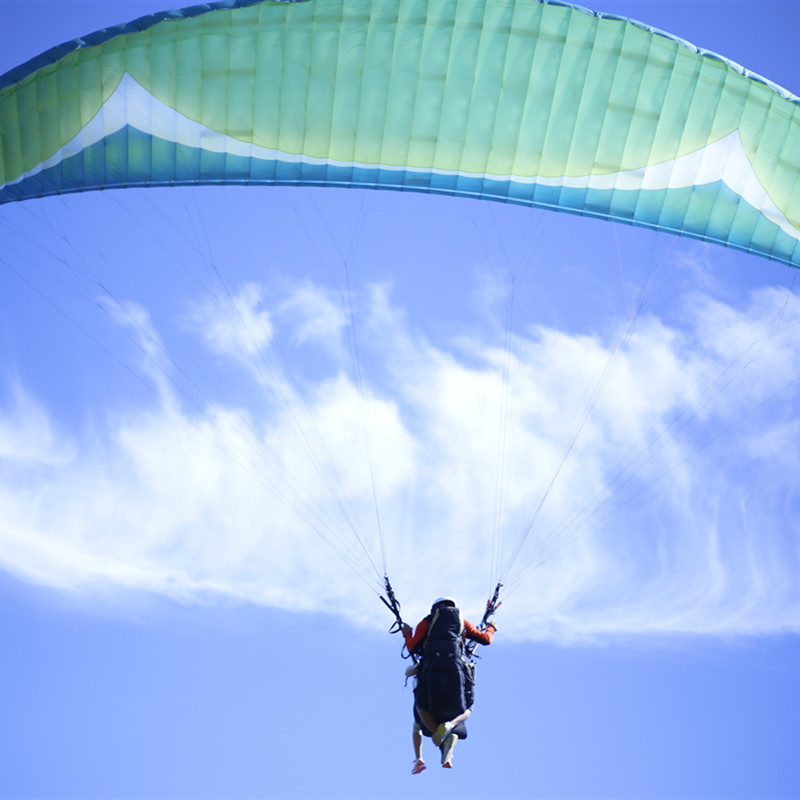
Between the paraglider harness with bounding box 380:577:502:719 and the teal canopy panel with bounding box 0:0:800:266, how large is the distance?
4.95m

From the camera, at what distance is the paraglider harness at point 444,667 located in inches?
464

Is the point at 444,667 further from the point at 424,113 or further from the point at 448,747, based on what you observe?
the point at 424,113

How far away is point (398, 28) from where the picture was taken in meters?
13.2

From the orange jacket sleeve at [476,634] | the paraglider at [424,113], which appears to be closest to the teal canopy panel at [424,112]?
the paraglider at [424,113]

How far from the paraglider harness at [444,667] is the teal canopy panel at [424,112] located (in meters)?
4.95

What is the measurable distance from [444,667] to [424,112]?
240 inches

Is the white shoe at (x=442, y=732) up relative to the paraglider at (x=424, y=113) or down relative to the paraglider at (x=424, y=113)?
down

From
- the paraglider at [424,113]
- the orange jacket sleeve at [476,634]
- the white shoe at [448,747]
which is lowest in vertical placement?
the white shoe at [448,747]

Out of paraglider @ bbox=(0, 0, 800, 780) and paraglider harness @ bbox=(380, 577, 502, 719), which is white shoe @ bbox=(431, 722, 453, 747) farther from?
paraglider @ bbox=(0, 0, 800, 780)

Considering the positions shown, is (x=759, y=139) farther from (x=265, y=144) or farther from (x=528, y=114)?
(x=265, y=144)

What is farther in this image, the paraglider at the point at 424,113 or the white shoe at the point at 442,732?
the paraglider at the point at 424,113

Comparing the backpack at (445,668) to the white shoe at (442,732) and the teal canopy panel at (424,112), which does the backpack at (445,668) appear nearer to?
the white shoe at (442,732)

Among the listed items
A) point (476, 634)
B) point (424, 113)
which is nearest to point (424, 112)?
point (424, 113)

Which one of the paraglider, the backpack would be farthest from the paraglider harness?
the paraglider
